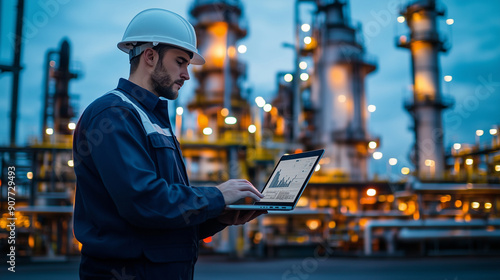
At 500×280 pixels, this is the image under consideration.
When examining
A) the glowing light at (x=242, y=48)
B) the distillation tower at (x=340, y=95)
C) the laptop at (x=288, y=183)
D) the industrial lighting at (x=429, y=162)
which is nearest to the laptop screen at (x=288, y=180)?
the laptop at (x=288, y=183)

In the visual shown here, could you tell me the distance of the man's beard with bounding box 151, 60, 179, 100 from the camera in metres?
2.51

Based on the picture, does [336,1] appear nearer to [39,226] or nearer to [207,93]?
[207,93]

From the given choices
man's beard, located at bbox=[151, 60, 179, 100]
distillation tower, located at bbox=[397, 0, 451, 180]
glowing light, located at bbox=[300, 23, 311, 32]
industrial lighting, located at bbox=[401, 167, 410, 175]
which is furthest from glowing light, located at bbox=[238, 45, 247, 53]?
man's beard, located at bbox=[151, 60, 179, 100]

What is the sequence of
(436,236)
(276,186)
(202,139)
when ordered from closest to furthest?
(276,186) → (436,236) → (202,139)

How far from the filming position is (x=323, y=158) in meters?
38.2

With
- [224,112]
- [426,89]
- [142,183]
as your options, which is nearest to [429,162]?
[426,89]

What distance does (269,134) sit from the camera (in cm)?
4162

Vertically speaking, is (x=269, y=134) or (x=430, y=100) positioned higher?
(x=430, y=100)

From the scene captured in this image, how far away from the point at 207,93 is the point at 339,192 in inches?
517

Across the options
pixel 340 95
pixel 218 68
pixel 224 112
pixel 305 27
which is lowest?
pixel 224 112

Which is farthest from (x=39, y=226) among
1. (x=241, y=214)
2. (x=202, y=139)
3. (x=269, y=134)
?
(x=241, y=214)

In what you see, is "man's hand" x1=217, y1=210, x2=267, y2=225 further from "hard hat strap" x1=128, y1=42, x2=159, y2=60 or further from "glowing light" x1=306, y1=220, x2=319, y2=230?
"glowing light" x1=306, y1=220, x2=319, y2=230

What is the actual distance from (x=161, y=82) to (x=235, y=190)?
27.5 inches

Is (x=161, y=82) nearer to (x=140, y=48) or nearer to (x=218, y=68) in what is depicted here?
(x=140, y=48)
